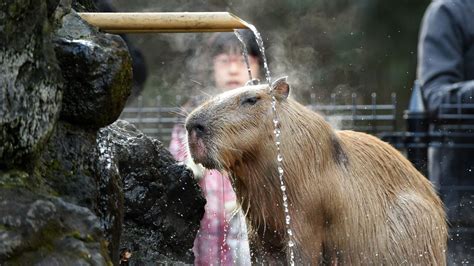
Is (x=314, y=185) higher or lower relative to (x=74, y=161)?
lower

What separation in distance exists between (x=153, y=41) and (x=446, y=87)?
266 inches

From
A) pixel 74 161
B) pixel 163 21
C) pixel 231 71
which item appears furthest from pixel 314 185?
pixel 231 71

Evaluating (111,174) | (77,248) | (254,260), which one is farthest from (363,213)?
(77,248)

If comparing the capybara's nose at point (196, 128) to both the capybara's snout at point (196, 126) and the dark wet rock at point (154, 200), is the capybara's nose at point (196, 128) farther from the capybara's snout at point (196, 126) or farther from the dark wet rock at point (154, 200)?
the dark wet rock at point (154, 200)

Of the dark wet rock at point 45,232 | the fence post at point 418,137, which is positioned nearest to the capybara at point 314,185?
the dark wet rock at point 45,232

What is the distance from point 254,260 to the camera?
243 inches

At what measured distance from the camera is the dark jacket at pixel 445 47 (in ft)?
30.7

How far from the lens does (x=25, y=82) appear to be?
14.1 feet

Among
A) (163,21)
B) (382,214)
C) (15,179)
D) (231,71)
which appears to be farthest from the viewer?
(231,71)

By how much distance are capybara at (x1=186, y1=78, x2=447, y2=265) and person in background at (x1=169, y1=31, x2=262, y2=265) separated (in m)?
0.88

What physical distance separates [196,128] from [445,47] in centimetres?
388

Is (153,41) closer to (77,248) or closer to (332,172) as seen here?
(332,172)

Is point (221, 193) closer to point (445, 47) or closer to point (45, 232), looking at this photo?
point (445, 47)

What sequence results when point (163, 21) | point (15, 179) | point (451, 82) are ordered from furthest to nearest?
point (451, 82), point (163, 21), point (15, 179)
